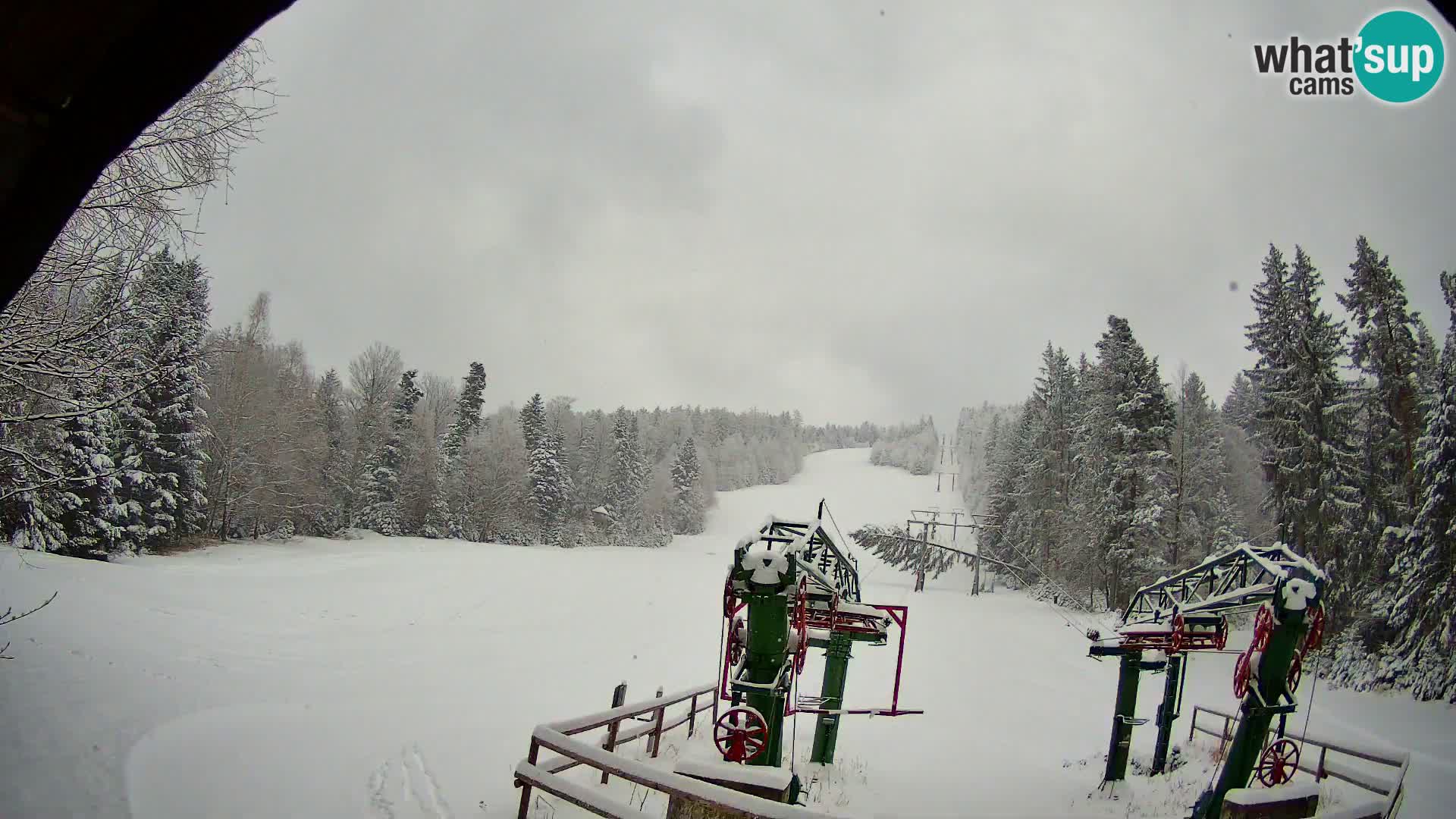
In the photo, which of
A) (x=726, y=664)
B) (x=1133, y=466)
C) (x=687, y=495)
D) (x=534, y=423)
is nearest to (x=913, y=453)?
(x=687, y=495)

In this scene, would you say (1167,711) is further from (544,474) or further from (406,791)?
(544,474)

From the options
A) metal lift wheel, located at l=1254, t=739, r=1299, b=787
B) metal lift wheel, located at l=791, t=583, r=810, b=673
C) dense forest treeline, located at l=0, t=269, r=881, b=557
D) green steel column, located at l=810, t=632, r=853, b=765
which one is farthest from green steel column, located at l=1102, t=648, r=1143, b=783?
dense forest treeline, located at l=0, t=269, r=881, b=557

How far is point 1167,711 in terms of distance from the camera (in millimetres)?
13414

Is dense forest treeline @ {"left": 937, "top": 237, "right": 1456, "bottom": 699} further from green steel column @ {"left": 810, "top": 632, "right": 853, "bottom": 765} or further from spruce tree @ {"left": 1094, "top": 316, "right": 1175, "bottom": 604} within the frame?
green steel column @ {"left": 810, "top": 632, "right": 853, "bottom": 765}

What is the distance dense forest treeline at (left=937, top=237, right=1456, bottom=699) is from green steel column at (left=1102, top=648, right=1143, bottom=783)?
9.13 metres

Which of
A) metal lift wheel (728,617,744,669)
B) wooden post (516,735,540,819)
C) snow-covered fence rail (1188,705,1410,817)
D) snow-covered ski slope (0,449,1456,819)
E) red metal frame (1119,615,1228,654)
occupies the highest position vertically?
red metal frame (1119,615,1228,654)

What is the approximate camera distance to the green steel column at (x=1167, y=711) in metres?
13.3

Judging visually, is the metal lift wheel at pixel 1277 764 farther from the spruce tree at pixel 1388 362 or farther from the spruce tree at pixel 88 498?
the spruce tree at pixel 88 498

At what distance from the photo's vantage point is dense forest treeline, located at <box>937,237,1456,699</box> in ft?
56.8

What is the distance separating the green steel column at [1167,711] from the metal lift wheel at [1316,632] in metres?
4.10

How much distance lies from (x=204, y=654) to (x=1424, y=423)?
113ft

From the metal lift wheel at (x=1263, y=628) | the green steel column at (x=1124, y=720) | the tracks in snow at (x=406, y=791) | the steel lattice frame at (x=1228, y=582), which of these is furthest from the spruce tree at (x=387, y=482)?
the metal lift wheel at (x=1263, y=628)

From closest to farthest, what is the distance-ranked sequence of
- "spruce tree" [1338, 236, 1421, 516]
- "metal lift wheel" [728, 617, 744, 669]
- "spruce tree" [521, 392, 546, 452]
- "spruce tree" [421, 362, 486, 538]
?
"metal lift wheel" [728, 617, 744, 669]
"spruce tree" [1338, 236, 1421, 516]
"spruce tree" [421, 362, 486, 538]
"spruce tree" [521, 392, 546, 452]

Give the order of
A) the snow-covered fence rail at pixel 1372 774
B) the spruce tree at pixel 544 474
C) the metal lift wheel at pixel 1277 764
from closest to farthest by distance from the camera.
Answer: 1. the snow-covered fence rail at pixel 1372 774
2. the metal lift wheel at pixel 1277 764
3. the spruce tree at pixel 544 474
